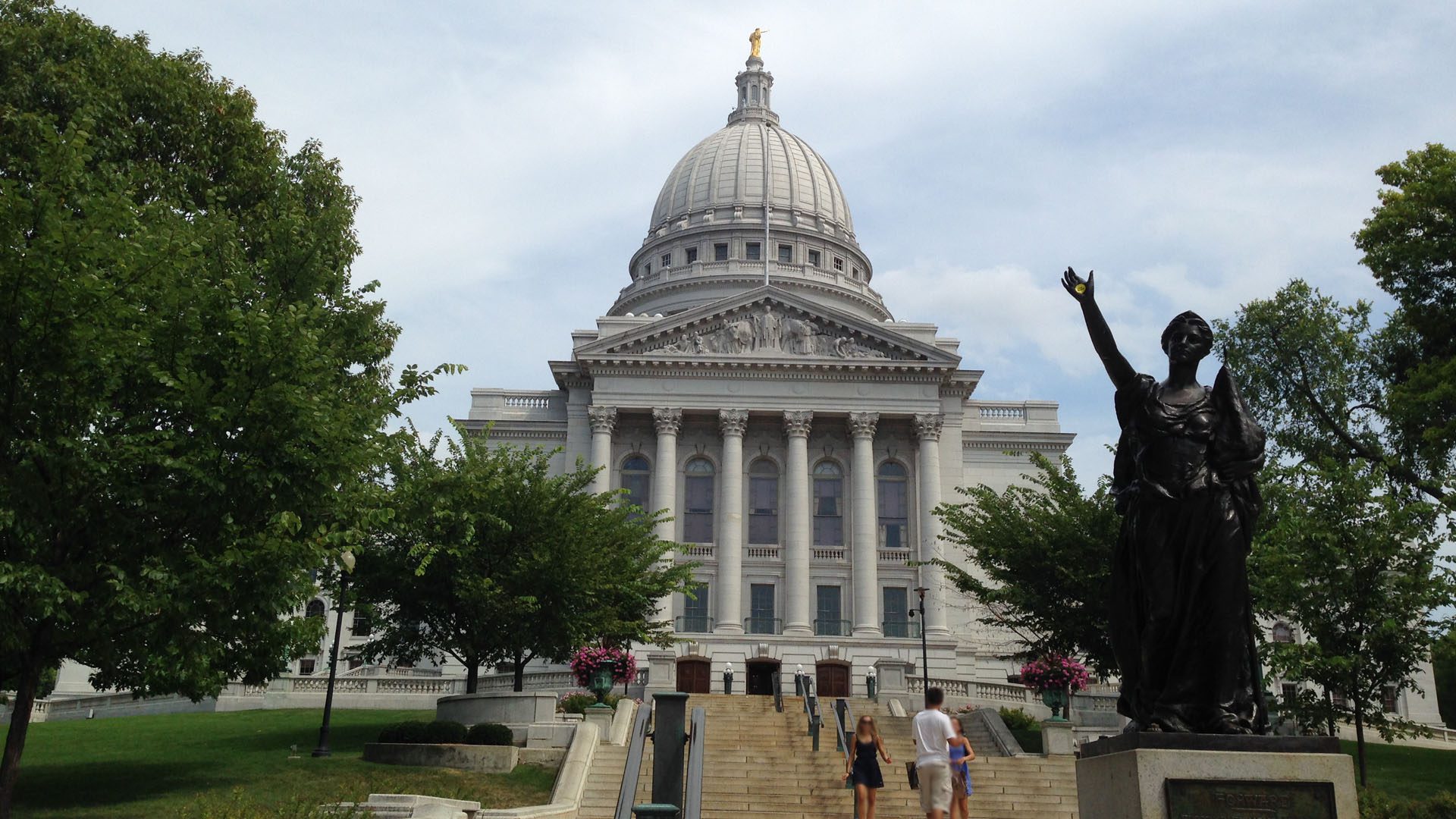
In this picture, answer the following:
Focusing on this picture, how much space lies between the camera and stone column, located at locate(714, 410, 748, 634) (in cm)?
5606

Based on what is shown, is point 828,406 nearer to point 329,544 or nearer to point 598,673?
point 598,673

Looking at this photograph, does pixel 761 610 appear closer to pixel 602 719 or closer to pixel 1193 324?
pixel 602 719

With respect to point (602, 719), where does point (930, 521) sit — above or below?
above

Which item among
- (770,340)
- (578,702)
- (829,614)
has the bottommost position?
→ (578,702)

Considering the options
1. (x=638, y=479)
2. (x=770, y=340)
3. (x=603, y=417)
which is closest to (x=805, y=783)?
(x=603, y=417)

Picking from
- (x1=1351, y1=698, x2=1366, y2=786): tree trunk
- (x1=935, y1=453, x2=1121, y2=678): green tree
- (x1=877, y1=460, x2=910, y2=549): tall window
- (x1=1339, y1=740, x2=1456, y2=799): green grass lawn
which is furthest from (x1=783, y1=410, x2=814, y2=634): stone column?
(x1=1351, y1=698, x2=1366, y2=786): tree trunk

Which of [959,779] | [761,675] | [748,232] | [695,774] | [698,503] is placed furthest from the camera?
[748,232]

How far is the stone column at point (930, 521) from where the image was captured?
2194 inches

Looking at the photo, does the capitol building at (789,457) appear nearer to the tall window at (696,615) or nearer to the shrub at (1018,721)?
the tall window at (696,615)

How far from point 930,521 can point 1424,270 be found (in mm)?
29956

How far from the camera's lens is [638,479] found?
60.7 m

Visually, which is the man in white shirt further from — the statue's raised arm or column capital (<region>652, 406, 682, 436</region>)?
column capital (<region>652, 406, 682, 436</region>)

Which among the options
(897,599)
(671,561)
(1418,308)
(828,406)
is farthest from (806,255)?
(1418,308)

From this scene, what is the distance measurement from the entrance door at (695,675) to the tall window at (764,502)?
25.7 ft
